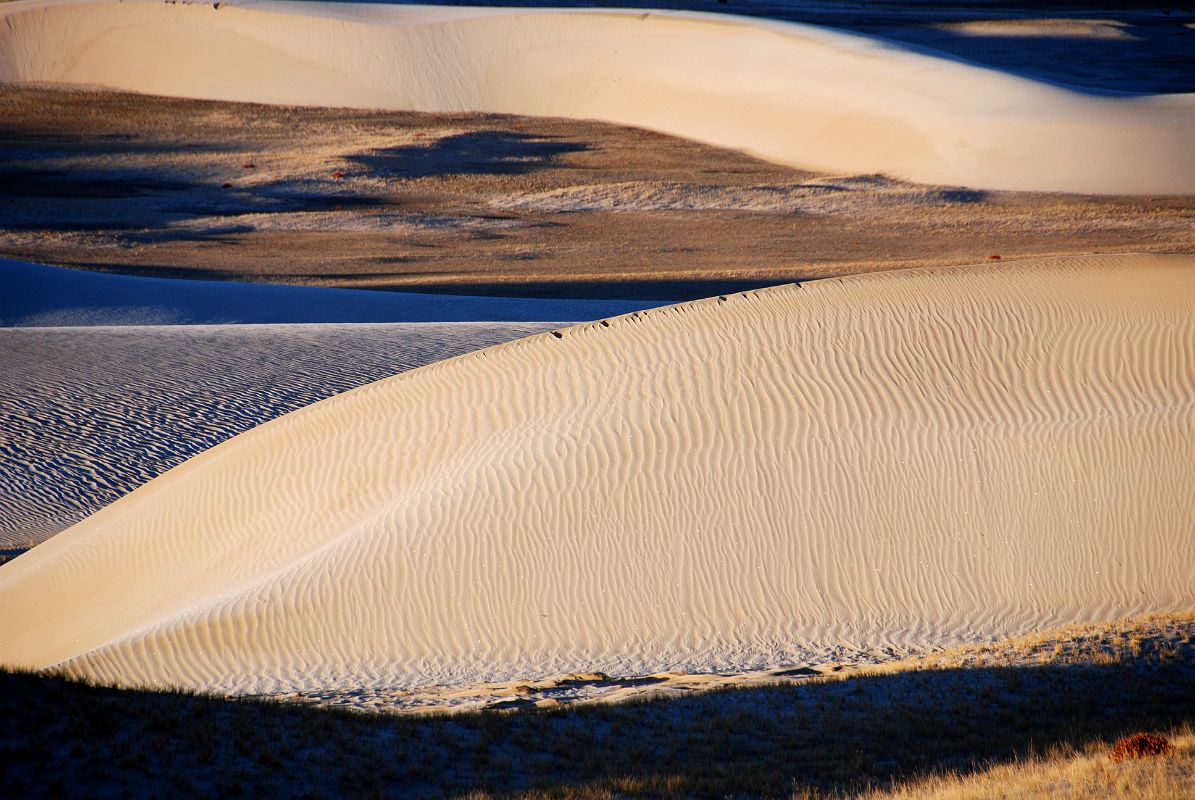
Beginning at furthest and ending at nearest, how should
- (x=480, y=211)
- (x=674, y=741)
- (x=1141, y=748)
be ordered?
(x=480, y=211) < (x=674, y=741) < (x=1141, y=748)

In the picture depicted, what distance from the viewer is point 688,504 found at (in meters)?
8.62

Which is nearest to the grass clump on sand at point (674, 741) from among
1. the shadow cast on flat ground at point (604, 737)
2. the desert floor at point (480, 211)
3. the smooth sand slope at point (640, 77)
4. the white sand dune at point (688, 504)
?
the shadow cast on flat ground at point (604, 737)

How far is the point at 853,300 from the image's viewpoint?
10.1 m

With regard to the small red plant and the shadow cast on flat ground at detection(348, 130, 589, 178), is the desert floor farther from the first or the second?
the small red plant

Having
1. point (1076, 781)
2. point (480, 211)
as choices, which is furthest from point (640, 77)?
point (1076, 781)

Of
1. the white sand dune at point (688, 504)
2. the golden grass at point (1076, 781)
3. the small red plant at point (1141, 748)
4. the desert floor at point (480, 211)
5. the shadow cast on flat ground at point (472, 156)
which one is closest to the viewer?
the golden grass at point (1076, 781)

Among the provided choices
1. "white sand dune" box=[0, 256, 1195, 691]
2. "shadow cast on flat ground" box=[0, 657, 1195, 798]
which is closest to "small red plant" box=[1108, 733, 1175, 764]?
"shadow cast on flat ground" box=[0, 657, 1195, 798]

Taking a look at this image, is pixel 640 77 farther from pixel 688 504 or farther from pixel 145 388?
pixel 688 504

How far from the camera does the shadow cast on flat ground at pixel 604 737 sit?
4.34m

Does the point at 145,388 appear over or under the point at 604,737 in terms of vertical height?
under

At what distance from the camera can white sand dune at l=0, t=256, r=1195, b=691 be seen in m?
7.70

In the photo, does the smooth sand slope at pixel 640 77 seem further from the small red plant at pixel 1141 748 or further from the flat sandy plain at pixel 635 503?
the small red plant at pixel 1141 748

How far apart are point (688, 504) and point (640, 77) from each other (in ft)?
93.6

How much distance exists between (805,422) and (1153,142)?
2186cm
